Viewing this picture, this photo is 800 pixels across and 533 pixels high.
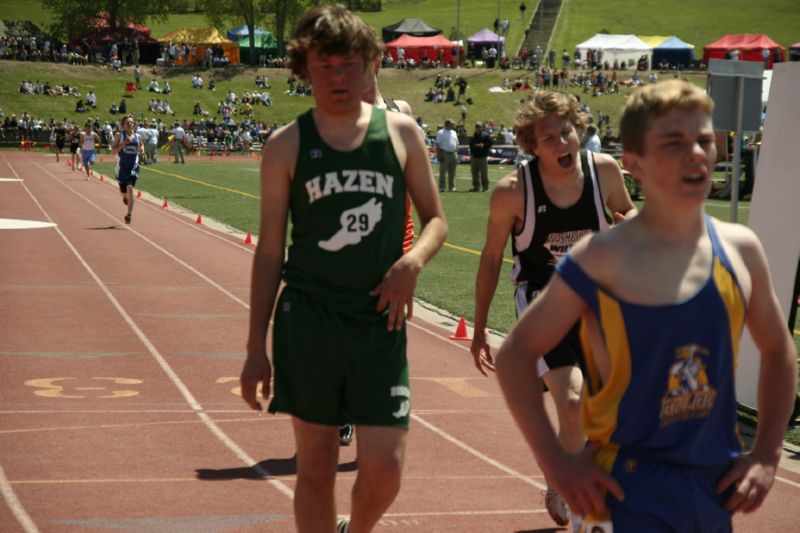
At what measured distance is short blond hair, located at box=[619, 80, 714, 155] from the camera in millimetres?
2953

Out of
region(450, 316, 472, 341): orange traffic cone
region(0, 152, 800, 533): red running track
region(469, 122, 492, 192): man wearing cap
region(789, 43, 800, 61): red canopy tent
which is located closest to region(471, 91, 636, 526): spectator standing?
region(0, 152, 800, 533): red running track

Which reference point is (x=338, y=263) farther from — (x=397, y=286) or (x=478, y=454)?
(x=478, y=454)

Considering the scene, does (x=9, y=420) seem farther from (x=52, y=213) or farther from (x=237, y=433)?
(x=52, y=213)

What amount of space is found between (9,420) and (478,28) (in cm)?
11227

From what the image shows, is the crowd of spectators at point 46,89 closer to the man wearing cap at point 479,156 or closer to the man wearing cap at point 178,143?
the man wearing cap at point 178,143

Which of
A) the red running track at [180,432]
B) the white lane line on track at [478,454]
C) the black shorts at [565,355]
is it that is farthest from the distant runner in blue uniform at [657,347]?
the white lane line on track at [478,454]

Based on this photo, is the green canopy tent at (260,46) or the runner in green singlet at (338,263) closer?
the runner in green singlet at (338,263)

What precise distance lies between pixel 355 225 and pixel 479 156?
32.6 meters

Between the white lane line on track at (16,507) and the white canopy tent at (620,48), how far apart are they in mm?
83968

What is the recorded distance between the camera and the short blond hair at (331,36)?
4371 mm

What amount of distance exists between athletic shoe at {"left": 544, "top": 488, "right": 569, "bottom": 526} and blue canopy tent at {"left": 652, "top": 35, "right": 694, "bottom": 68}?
8614 cm

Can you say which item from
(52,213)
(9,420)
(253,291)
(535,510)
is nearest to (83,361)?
(9,420)

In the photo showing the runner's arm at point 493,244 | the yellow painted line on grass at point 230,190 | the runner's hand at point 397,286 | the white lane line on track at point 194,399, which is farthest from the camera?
the yellow painted line on grass at point 230,190

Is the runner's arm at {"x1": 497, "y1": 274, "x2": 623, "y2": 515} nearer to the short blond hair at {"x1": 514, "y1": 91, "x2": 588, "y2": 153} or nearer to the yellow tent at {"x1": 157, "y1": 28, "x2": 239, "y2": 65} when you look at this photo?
the short blond hair at {"x1": 514, "y1": 91, "x2": 588, "y2": 153}
